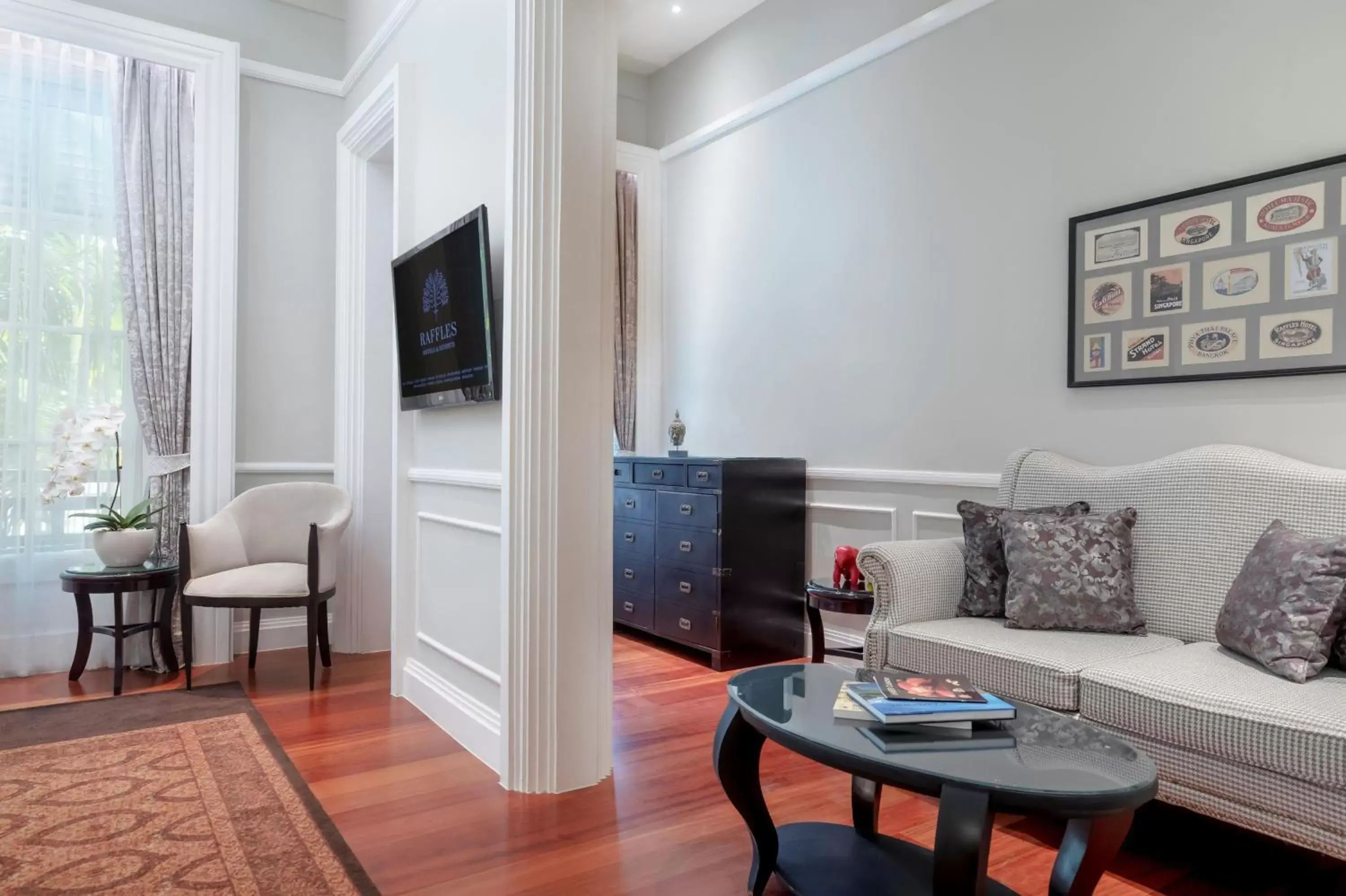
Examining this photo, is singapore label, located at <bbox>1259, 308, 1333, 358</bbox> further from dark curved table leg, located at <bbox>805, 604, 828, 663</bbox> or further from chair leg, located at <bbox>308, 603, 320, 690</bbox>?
chair leg, located at <bbox>308, 603, 320, 690</bbox>

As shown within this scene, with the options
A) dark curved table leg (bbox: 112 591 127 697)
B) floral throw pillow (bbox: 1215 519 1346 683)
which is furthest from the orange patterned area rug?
floral throw pillow (bbox: 1215 519 1346 683)

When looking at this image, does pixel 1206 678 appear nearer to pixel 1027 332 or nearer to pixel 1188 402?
pixel 1188 402

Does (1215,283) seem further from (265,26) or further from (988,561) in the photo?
(265,26)

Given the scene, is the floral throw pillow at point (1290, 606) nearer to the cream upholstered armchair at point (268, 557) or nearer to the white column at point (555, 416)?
the white column at point (555, 416)

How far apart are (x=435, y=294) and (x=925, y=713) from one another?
2.31m

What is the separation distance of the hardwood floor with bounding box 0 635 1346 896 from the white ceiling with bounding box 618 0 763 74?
3.58 metres

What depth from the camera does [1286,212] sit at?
2.53 meters

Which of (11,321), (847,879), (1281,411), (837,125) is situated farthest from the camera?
(837,125)

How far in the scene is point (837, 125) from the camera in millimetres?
4070

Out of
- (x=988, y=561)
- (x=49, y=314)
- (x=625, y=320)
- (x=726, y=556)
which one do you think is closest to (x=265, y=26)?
(x=49, y=314)

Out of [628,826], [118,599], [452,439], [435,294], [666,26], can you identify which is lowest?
[628,826]

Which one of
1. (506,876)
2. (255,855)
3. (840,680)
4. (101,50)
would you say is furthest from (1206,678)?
(101,50)

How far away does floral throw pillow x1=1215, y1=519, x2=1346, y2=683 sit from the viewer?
2.01 m

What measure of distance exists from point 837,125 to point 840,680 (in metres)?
2.95
